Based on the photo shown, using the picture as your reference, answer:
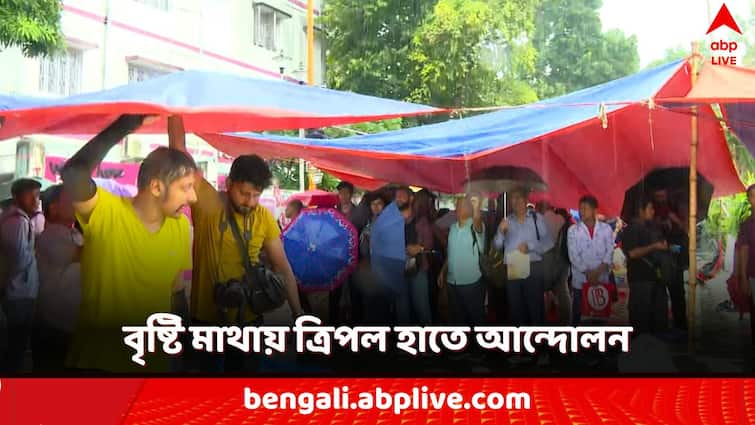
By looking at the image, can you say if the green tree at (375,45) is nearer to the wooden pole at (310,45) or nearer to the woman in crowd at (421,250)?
the wooden pole at (310,45)

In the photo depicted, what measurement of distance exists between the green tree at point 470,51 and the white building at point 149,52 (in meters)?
0.44

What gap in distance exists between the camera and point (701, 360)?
107 inches

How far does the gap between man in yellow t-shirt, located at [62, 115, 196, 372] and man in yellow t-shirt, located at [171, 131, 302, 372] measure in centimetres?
6

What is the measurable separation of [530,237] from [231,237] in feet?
3.84

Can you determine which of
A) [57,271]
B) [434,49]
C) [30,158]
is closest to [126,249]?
[57,271]

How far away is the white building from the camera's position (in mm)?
2594

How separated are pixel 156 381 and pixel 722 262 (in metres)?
2.26

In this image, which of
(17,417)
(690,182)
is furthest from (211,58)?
(690,182)

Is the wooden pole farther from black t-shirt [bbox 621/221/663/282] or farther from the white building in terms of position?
black t-shirt [bbox 621/221/663/282]

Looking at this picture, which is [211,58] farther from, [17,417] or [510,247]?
[17,417]

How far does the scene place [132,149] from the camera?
2.59 meters

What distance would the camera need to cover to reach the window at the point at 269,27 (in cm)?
284

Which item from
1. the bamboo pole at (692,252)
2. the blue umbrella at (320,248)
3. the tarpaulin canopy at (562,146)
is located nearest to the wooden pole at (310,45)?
the tarpaulin canopy at (562,146)

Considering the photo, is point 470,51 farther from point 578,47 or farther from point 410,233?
point 410,233
